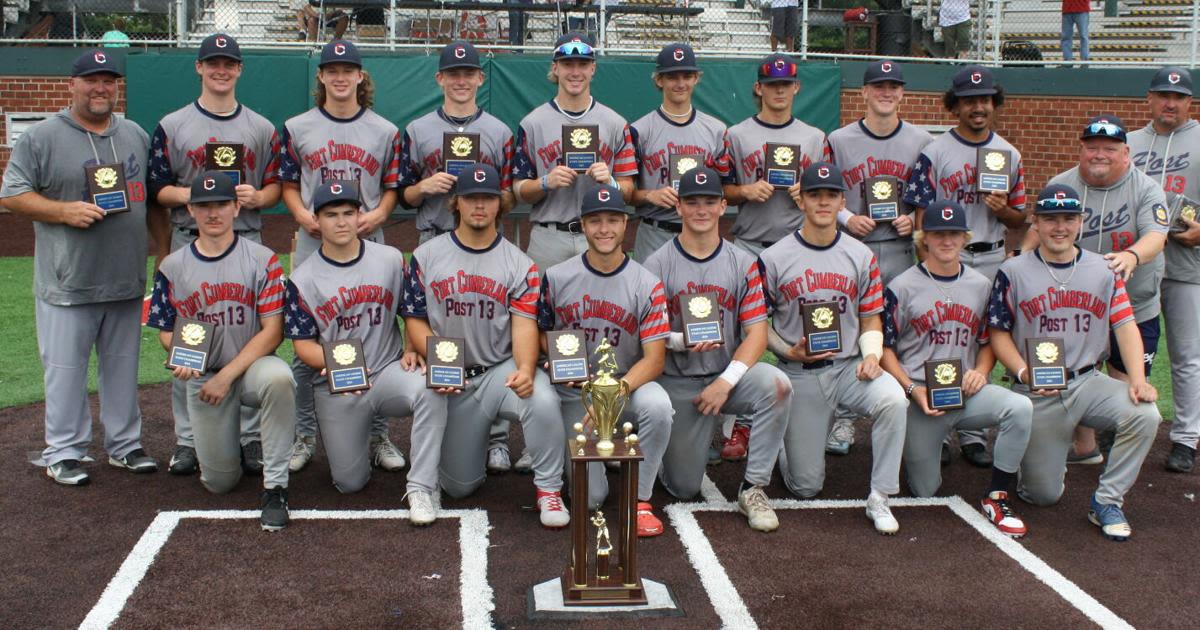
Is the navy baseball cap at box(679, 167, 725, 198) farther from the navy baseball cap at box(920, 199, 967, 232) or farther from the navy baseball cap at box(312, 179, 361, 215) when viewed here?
the navy baseball cap at box(312, 179, 361, 215)

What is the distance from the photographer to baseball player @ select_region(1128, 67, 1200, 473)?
22.9 feet

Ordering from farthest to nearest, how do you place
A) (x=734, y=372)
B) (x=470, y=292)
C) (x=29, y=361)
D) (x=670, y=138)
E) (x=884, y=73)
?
(x=29, y=361) → (x=670, y=138) → (x=884, y=73) → (x=470, y=292) → (x=734, y=372)

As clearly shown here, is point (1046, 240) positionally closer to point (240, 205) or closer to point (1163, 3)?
point (240, 205)

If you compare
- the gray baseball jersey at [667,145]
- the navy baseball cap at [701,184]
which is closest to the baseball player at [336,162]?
the gray baseball jersey at [667,145]

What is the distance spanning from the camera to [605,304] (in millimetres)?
6043

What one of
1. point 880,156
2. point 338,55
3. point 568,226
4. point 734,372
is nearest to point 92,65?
point 338,55

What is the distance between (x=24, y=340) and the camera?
10.0 metres

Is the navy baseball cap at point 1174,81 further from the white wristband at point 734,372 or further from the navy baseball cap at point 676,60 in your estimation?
the white wristband at point 734,372

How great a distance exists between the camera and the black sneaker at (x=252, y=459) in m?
6.61

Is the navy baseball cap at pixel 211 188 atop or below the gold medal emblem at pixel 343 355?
atop

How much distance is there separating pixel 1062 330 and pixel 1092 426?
0.53 metres

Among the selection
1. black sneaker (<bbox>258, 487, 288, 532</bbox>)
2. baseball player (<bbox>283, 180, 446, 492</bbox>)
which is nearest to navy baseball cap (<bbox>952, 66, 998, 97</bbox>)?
baseball player (<bbox>283, 180, 446, 492</bbox>)

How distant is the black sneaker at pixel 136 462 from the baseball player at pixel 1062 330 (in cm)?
463

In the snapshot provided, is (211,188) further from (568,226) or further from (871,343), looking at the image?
(871,343)
